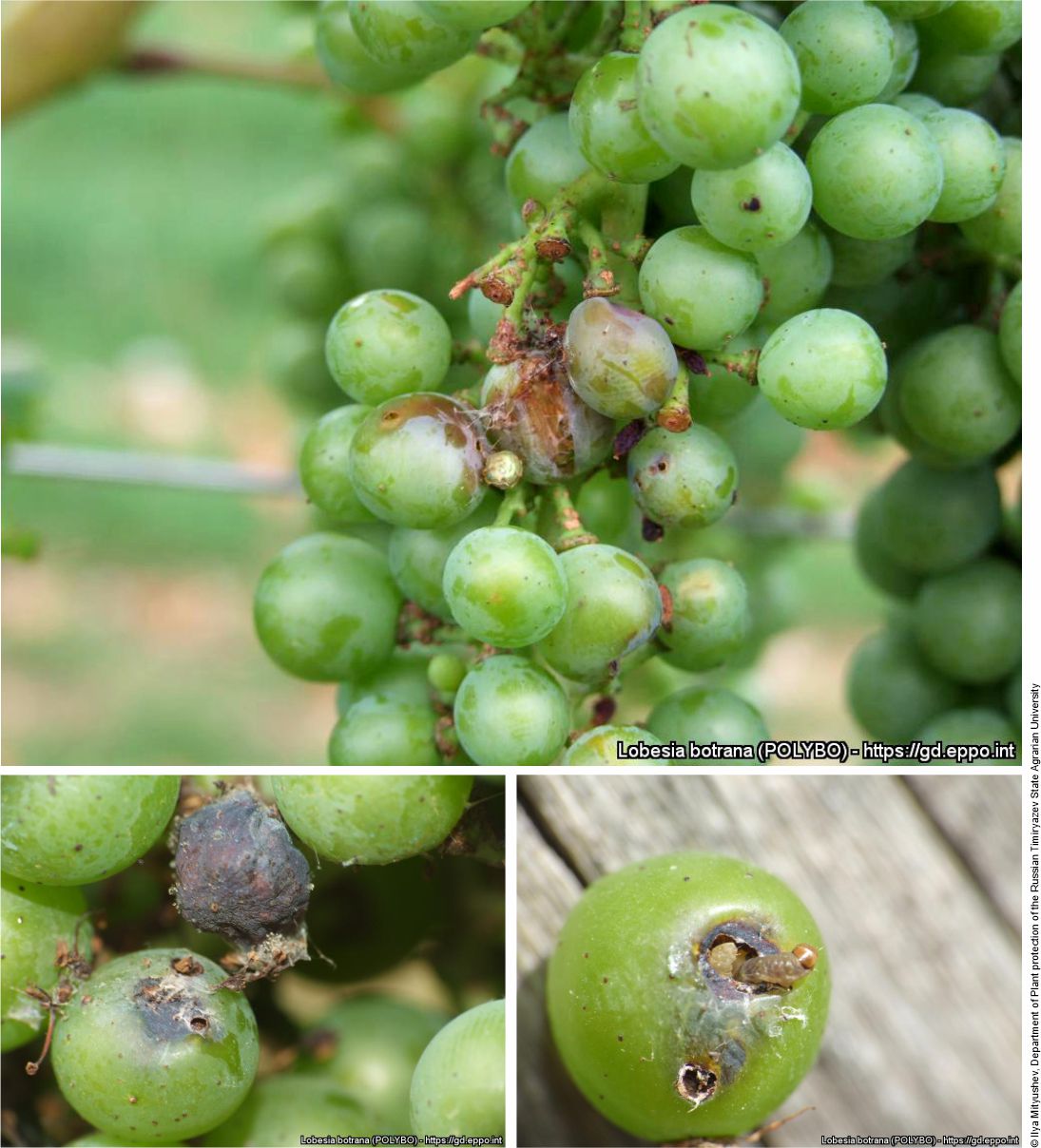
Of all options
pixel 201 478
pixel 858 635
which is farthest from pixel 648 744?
pixel 858 635

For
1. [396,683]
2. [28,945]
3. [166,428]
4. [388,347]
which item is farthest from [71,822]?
[166,428]

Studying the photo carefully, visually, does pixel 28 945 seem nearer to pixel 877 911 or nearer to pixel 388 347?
pixel 388 347

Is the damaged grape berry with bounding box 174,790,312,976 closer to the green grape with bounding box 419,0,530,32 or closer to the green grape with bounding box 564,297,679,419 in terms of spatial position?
the green grape with bounding box 564,297,679,419

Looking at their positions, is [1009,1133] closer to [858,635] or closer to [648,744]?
[648,744]

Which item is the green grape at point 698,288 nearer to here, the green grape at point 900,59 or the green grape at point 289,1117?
the green grape at point 900,59

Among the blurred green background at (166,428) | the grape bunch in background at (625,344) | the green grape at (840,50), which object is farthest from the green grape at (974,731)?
the blurred green background at (166,428)

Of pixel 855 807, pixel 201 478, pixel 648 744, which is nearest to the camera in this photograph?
pixel 648 744
